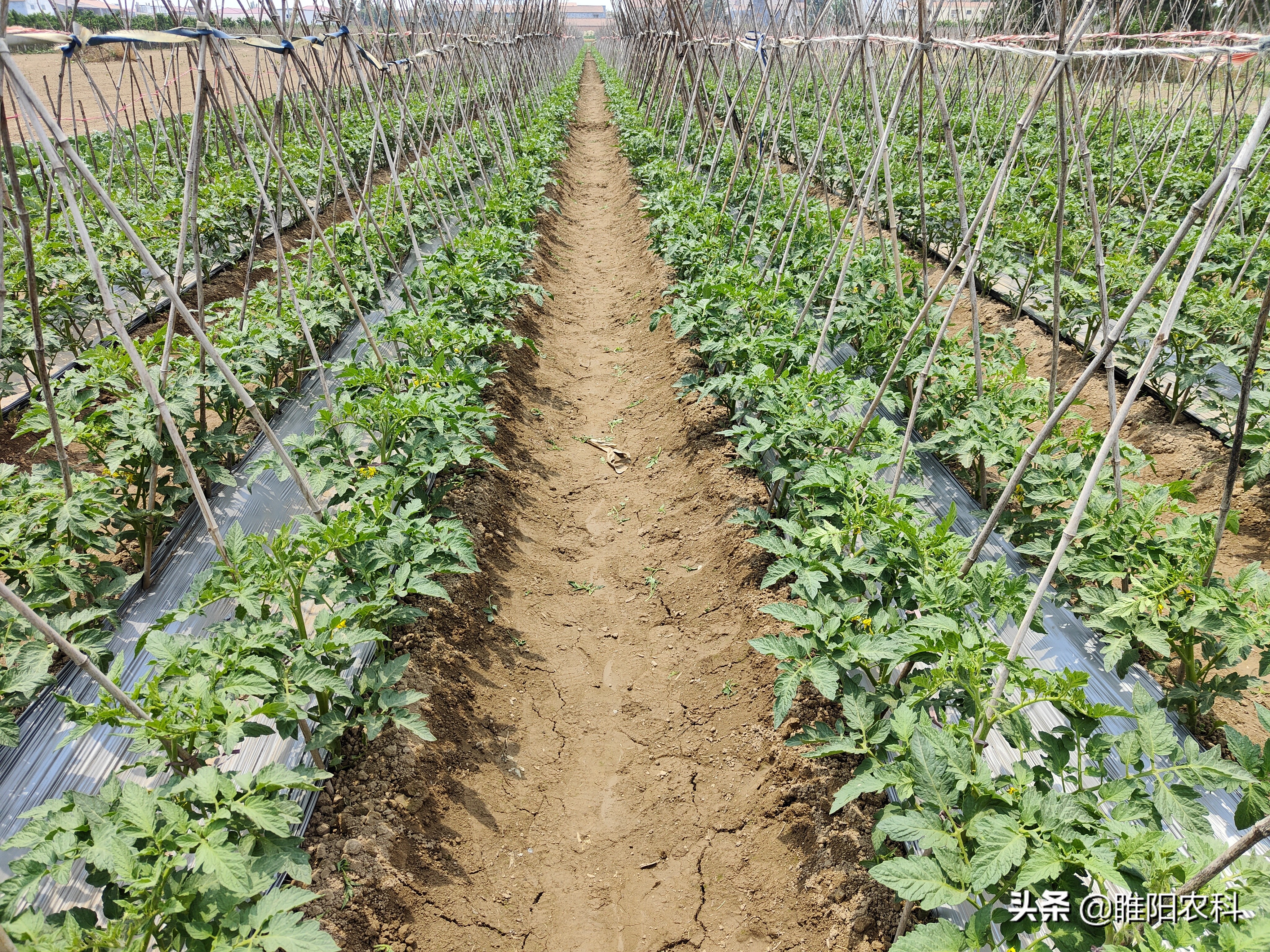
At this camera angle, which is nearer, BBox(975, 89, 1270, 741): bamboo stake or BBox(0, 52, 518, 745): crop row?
BBox(975, 89, 1270, 741): bamboo stake

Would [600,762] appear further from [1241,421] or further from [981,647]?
[1241,421]

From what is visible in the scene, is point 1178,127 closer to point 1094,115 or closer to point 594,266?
point 1094,115

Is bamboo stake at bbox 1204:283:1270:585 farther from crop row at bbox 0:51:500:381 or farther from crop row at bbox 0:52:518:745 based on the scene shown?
crop row at bbox 0:51:500:381

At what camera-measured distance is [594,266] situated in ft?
31.9

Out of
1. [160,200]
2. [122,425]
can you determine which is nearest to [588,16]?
[160,200]

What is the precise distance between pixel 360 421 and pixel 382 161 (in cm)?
1195

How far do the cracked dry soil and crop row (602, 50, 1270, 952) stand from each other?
308mm

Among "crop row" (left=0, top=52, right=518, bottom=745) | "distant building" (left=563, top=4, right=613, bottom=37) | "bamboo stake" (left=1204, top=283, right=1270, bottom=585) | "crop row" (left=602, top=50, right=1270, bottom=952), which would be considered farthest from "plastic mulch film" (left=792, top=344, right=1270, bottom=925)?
"distant building" (left=563, top=4, right=613, bottom=37)

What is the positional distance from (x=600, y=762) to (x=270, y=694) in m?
1.52

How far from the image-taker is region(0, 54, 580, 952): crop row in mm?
1814

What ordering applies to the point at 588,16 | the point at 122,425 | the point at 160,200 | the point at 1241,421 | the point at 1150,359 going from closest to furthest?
1. the point at 1150,359
2. the point at 1241,421
3. the point at 122,425
4. the point at 160,200
5. the point at 588,16

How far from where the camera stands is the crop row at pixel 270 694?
5.95 feet

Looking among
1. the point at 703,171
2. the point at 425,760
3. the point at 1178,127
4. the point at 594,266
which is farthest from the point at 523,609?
the point at 1178,127

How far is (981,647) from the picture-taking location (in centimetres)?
232
